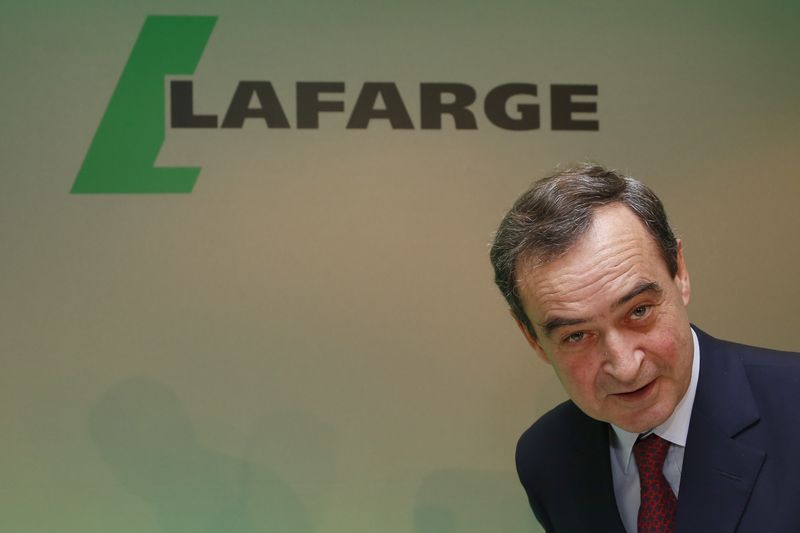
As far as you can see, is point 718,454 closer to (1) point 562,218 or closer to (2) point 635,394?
(2) point 635,394

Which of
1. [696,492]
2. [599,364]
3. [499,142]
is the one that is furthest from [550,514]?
[499,142]

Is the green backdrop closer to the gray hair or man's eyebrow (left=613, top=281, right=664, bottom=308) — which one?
the gray hair

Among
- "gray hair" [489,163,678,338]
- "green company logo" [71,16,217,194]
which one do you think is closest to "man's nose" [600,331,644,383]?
"gray hair" [489,163,678,338]

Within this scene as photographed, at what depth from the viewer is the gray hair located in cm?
169

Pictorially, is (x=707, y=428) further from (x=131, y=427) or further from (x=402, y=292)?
(x=131, y=427)

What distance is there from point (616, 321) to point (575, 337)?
9 centimetres

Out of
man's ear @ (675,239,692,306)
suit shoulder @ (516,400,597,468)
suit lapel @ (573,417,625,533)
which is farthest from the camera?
suit shoulder @ (516,400,597,468)

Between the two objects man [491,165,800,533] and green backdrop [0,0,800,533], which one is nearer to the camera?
man [491,165,800,533]

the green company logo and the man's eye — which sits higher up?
the green company logo

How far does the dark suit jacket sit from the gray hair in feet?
0.85

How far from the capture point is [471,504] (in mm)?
3428

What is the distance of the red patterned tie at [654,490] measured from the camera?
5.79ft

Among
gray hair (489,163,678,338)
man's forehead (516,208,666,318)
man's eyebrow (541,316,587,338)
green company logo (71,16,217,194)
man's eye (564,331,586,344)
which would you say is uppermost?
green company logo (71,16,217,194)

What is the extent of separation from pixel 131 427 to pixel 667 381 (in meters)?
2.31
